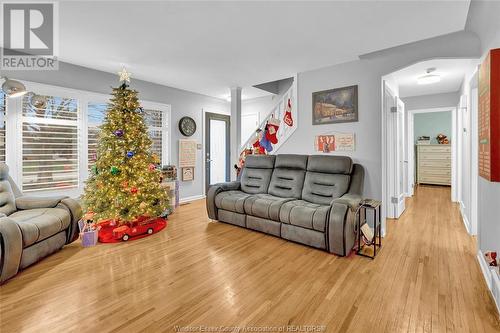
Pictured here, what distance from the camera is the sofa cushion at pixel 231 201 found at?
3.69m

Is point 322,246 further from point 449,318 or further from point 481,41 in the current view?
point 481,41

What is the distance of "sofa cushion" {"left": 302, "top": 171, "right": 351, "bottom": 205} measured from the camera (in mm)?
3324

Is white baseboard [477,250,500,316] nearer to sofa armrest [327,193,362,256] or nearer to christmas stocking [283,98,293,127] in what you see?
sofa armrest [327,193,362,256]

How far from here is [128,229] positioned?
335cm

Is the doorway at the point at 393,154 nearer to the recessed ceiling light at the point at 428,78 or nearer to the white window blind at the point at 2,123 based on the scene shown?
the recessed ceiling light at the point at 428,78

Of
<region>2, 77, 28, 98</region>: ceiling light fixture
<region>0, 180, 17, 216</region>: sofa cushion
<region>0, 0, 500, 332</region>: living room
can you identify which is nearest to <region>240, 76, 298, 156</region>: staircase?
<region>0, 0, 500, 332</region>: living room

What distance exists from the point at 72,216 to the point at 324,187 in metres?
3.28

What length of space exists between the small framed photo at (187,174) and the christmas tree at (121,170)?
5.82ft

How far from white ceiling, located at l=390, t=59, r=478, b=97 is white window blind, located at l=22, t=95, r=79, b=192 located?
494 cm

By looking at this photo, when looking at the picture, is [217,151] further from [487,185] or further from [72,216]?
[487,185]

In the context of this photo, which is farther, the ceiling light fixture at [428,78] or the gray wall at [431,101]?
the gray wall at [431,101]

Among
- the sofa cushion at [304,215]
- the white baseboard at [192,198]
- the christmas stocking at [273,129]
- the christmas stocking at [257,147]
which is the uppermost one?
the christmas stocking at [273,129]

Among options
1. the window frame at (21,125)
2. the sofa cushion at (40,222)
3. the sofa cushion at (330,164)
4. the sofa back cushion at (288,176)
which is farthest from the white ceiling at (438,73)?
the sofa cushion at (40,222)

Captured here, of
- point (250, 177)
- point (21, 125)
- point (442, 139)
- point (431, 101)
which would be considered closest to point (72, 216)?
point (21, 125)
